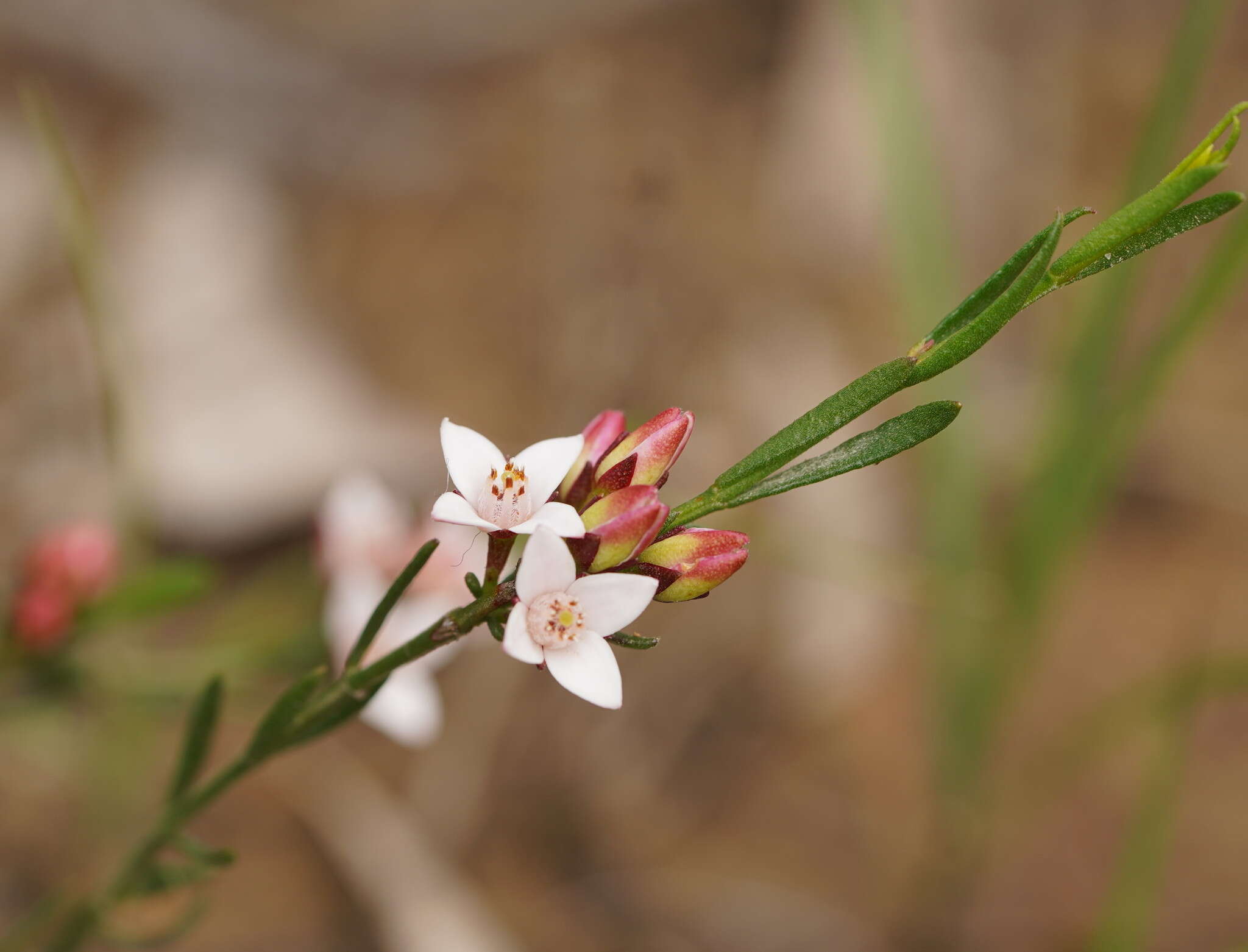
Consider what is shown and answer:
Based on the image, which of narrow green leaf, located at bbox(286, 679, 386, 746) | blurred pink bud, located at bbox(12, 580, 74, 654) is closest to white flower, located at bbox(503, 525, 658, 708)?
narrow green leaf, located at bbox(286, 679, 386, 746)

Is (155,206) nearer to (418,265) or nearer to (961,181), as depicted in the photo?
(418,265)

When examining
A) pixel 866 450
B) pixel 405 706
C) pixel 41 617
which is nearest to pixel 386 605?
pixel 866 450

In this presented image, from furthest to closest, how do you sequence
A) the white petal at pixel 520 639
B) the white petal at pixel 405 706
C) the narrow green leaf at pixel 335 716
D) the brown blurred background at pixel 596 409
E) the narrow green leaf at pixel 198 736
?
the brown blurred background at pixel 596 409
the white petal at pixel 405 706
the narrow green leaf at pixel 198 736
the narrow green leaf at pixel 335 716
the white petal at pixel 520 639

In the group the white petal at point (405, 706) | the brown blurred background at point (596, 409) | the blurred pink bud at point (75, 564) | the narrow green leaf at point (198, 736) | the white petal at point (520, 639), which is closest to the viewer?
the white petal at point (520, 639)

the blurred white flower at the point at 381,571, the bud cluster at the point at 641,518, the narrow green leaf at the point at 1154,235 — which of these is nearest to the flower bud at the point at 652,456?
the bud cluster at the point at 641,518

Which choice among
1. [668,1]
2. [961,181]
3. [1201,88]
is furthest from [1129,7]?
[668,1]

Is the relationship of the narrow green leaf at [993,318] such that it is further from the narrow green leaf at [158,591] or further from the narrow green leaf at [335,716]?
the narrow green leaf at [158,591]

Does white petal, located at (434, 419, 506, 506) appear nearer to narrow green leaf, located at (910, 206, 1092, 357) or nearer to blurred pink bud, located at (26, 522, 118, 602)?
narrow green leaf, located at (910, 206, 1092, 357)
